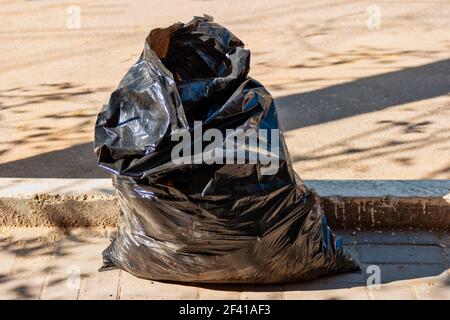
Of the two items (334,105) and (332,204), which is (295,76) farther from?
(332,204)

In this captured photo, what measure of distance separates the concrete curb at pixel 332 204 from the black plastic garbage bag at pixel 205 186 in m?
0.41

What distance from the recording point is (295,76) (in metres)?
6.49

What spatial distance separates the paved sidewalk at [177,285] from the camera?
3.81 m

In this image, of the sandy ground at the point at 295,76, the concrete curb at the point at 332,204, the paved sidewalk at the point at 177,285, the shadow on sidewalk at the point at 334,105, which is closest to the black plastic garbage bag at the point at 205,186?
the paved sidewalk at the point at 177,285

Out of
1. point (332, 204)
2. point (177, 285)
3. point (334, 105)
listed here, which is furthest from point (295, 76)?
point (177, 285)

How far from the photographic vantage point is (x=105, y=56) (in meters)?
7.04

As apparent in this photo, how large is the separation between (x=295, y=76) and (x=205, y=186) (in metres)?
3.05

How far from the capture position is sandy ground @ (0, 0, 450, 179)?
522 centimetres

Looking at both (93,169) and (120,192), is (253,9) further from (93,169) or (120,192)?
(120,192)

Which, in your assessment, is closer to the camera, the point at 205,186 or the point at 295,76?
the point at 205,186

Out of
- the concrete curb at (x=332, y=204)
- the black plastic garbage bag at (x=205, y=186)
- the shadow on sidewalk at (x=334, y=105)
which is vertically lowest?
the shadow on sidewalk at (x=334, y=105)

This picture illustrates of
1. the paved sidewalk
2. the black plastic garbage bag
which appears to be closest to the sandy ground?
the paved sidewalk

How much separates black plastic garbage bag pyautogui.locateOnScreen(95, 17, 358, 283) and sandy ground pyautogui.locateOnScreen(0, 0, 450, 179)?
4.01 feet

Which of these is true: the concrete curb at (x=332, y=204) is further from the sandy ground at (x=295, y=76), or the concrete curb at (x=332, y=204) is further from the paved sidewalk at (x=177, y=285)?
the sandy ground at (x=295, y=76)
